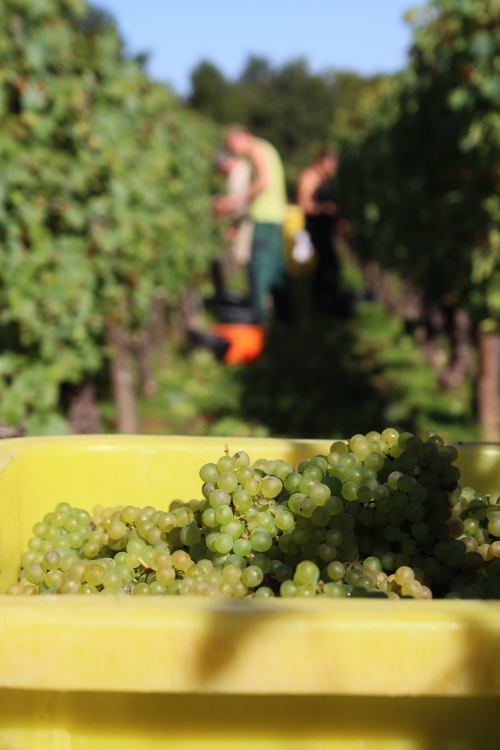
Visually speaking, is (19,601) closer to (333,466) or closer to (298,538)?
(298,538)

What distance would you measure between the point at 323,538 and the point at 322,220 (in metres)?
10.0

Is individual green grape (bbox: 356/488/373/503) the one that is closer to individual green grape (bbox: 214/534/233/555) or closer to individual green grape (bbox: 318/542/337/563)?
individual green grape (bbox: 318/542/337/563)

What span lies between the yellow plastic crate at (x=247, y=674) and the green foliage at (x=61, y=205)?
171cm

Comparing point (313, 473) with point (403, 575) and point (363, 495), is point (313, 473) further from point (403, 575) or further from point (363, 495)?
point (403, 575)

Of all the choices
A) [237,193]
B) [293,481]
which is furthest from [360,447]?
[237,193]

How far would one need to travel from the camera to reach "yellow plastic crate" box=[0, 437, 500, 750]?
860 millimetres

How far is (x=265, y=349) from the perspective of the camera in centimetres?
845

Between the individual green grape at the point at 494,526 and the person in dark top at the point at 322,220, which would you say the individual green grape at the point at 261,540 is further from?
the person in dark top at the point at 322,220

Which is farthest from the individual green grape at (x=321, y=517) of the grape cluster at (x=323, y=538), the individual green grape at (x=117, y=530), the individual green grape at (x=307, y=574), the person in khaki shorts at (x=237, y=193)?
the person in khaki shorts at (x=237, y=193)

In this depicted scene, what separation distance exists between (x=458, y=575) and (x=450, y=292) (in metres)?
3.92

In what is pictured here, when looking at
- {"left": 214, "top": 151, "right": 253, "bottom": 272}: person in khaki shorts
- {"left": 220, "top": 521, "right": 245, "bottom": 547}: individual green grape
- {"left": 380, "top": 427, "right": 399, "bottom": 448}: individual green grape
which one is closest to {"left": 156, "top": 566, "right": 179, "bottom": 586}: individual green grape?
{"left": 220, "top": 521, "right": 245, "bottom": 547}: individual green grape

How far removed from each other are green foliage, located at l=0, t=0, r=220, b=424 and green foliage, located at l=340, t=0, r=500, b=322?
1980 millimetres

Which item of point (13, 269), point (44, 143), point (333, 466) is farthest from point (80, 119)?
point (333, 466)

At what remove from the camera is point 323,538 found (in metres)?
1.16
